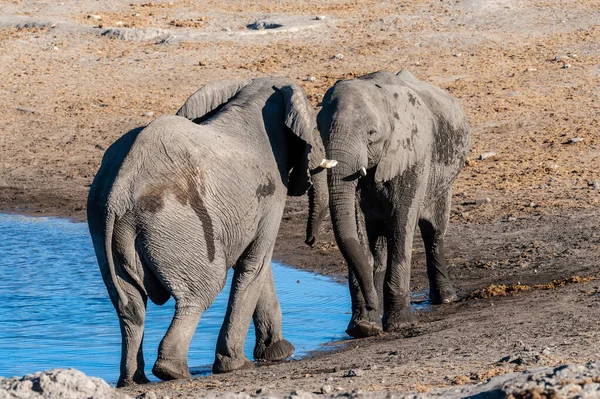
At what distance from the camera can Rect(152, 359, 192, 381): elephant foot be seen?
21.4 ft

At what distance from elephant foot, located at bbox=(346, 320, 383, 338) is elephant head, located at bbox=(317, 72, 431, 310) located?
0.34 metres

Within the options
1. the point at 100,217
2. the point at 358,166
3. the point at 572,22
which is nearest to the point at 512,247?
the point at 358,166

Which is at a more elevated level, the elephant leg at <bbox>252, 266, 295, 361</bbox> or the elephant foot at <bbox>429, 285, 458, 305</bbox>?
the elephant leg at <bbox>252, 266, 295, 361</bbox>

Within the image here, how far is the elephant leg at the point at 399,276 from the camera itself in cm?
829

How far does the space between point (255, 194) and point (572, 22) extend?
1156 centimetres

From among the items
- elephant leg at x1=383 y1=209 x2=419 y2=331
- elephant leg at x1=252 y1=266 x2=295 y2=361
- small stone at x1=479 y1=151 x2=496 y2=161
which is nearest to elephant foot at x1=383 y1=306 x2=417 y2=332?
A: elephant leg at x1=383 y1=209 x2=419 y2=331

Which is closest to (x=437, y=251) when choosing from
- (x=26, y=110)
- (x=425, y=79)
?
(x=425, y=79)

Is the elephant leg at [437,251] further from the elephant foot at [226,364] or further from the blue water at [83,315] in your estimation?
the elephant foot at [226,364]

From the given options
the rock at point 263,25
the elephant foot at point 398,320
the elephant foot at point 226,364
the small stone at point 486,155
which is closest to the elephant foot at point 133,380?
the elephant foot at point 226,364

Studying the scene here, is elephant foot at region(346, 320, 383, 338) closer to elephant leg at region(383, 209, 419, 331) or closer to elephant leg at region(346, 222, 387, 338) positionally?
elephant leg at region(346, 222, 387, 338)

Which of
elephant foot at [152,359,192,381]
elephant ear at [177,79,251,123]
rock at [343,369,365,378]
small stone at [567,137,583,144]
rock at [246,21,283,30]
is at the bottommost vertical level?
small stone at [567,137,583,144]

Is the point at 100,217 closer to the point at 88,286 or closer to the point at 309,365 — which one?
the point at 309,365

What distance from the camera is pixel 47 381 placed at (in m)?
4.80

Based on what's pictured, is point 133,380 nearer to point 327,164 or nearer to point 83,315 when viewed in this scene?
point 327,164
